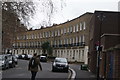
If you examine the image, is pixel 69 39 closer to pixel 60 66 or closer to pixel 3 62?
pixel 60 66

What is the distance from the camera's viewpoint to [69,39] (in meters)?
81.5

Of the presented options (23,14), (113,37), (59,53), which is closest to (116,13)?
(113,37)

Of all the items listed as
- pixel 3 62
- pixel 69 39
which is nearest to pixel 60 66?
pixel 3 62

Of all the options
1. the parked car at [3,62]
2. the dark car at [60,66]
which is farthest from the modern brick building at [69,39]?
the dark car at [60,66]

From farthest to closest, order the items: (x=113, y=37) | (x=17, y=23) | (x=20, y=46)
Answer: (x=20, y=46) → (x=113, y=37) → (x=17, y=23)

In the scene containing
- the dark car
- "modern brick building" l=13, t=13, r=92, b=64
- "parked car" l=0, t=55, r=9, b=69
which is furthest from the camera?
"modern brick building" l=13, t=13, r=92, b=64

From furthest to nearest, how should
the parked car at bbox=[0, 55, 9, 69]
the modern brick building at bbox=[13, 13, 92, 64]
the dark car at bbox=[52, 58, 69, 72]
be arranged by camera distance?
the modern brick building at bbox=[13, 13, 92, 64] < the dark car at bbox=[52, 58, 69, 72] < the parked car at bbox=[0, 55, 9, 69]

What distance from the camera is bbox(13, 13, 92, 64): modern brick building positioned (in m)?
68.4

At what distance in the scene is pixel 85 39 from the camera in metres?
69.1

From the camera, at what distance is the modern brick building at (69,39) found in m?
68.4

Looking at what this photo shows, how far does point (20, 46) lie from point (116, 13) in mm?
90949

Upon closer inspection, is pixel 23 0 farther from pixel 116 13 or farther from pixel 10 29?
pixel 116 13

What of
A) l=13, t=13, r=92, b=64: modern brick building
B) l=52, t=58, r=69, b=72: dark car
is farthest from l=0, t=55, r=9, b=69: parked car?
l=13, t=13, r=92, b=64: modern brick building

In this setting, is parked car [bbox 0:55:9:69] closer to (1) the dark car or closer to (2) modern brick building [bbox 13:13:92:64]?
(1) the dark car
